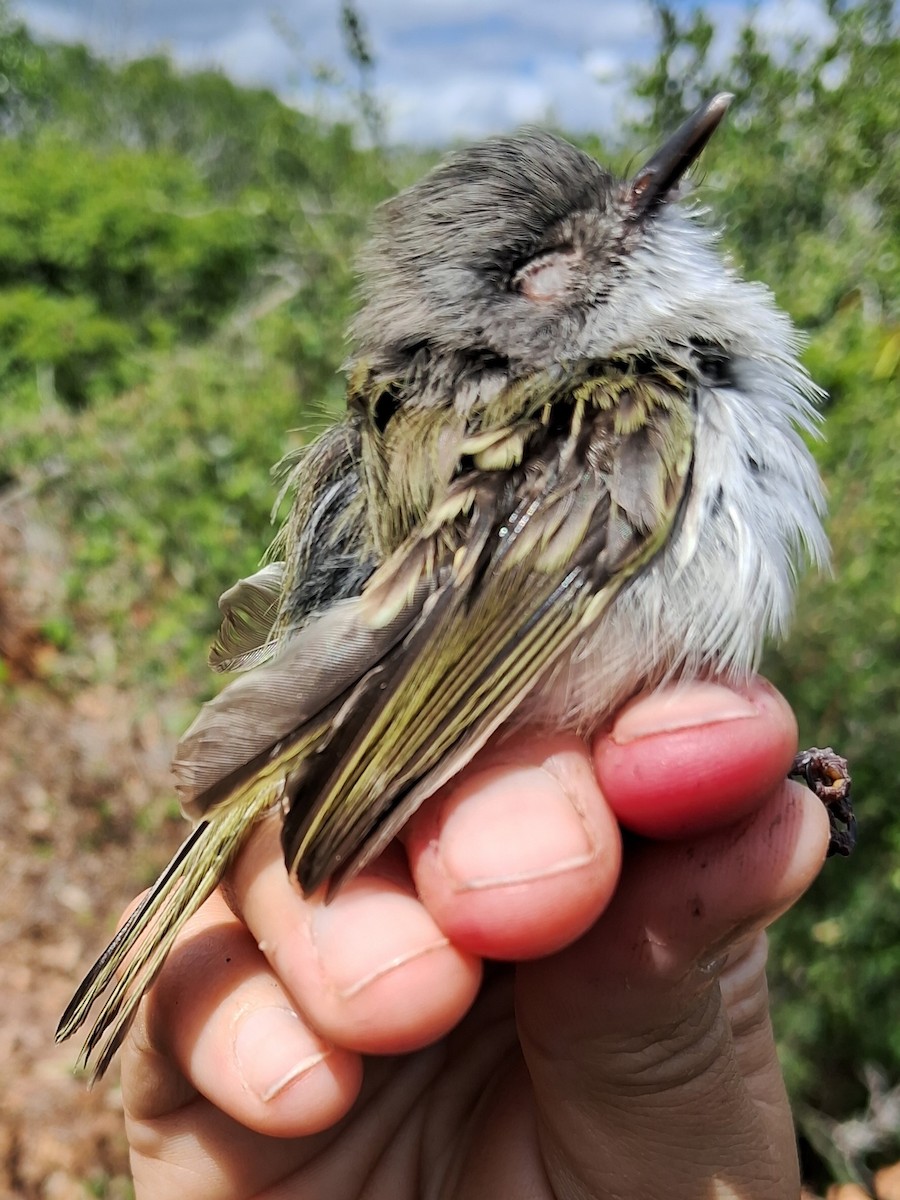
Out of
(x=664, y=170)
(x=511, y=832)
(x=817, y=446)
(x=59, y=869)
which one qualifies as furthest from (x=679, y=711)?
(x=59, y=869)

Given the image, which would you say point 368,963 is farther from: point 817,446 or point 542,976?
point 817,446

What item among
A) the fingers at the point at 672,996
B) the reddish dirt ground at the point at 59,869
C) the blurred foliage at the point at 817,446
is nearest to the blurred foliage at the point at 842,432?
the blurred foliage at the point at 817,446

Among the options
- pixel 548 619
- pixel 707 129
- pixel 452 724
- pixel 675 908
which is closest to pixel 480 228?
pixel 707 129

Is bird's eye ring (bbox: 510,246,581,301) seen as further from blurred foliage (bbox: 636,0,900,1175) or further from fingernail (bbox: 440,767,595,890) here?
fingernail (bbox: 440,767,595,890)

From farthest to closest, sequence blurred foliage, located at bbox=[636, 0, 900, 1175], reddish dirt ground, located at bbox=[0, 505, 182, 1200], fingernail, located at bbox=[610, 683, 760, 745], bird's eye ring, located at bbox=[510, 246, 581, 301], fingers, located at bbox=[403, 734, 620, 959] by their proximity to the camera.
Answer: reddish dirt ground, located at bbox=[0, 505, 182, 1200] < blurred foliage, located at bbox=[636, 0, 900, 1175] < bird's eye ring, located at bbox=[510, 246, 581, 301] < fingernail, located at bbox=[610, 683, 760, 745] < fingers, located at bbox=[403, 734, 620, 959]

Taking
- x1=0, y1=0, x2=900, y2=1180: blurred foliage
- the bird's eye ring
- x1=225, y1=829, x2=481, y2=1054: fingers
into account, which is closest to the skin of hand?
x1=225, y1=829, x2=481, y2=1054: fingers

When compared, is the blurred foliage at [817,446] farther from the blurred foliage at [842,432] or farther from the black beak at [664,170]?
the black beak at [664,170]
